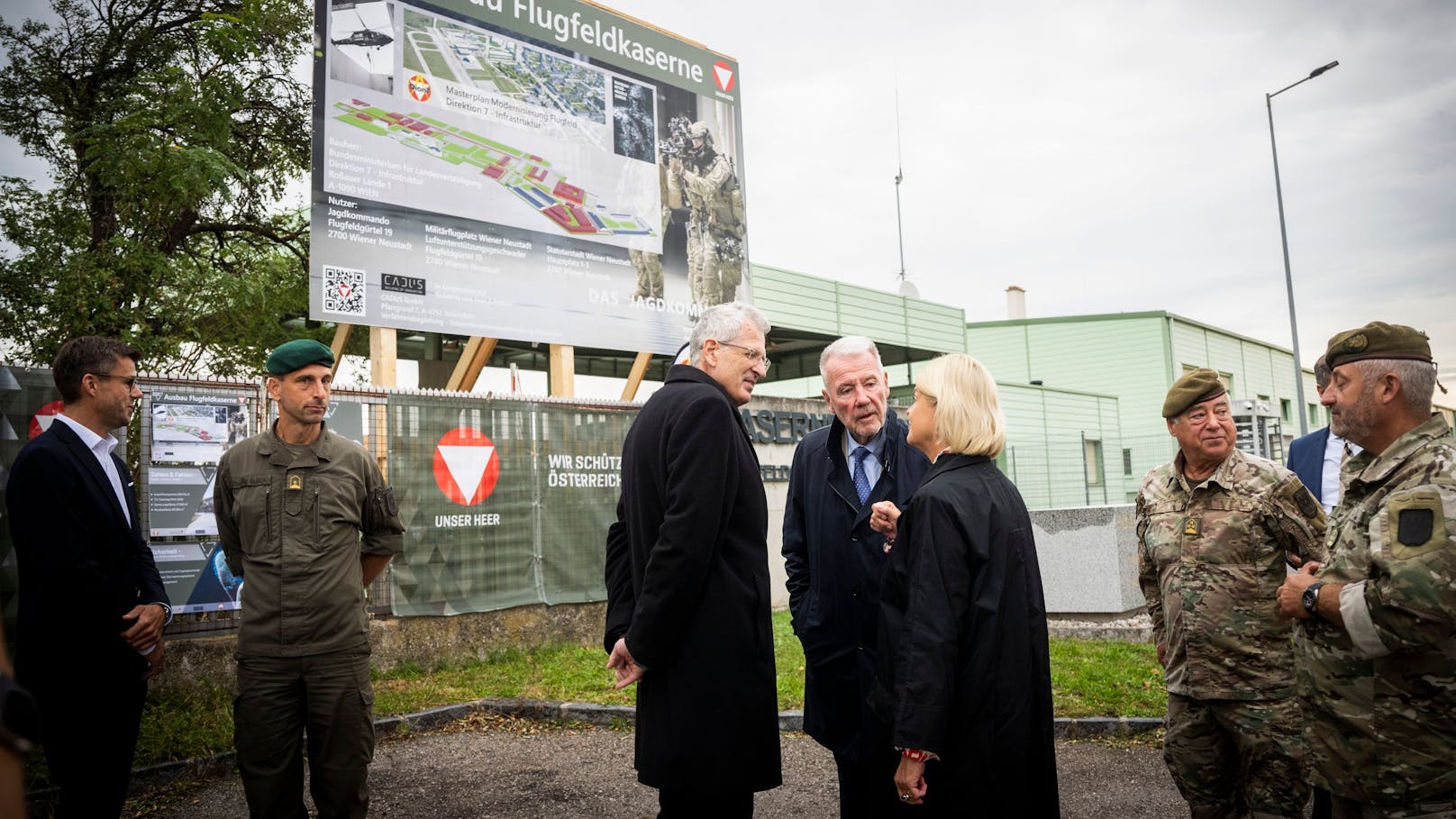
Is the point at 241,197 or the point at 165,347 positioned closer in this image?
the point at 165,347

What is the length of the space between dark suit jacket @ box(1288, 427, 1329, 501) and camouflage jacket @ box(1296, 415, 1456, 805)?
299 centimetres

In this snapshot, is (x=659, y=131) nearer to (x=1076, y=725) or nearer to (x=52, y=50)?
(x=52, y=50)

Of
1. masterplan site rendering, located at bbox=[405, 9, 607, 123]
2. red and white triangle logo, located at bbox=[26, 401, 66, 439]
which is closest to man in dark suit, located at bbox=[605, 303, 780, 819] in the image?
red and white triangle logo, located at bbox=[26, 401, 66, 439]

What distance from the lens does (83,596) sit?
3.62m

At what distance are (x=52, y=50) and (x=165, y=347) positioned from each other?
348cm

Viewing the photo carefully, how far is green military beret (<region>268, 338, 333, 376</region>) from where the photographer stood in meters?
3.90

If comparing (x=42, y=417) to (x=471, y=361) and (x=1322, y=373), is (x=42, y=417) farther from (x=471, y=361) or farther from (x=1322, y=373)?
(x=1322, y=373)

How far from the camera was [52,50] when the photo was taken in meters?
9.88

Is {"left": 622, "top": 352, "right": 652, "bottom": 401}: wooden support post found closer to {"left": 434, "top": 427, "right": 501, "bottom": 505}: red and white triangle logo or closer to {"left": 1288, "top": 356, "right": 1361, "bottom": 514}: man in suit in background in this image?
{"left": 434, "top": 427, "right": 501, "bottom": 505}: red and white triangle logo

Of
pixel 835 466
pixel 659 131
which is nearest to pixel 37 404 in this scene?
pixel 835 466

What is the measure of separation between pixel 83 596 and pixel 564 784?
2816mm

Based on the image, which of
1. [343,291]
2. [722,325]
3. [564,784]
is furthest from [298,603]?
[343,291]

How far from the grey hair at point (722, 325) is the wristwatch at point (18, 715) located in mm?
2341

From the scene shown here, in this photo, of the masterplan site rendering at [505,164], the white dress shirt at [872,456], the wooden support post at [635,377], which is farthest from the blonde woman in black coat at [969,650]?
the wooden support post at [635,377]
